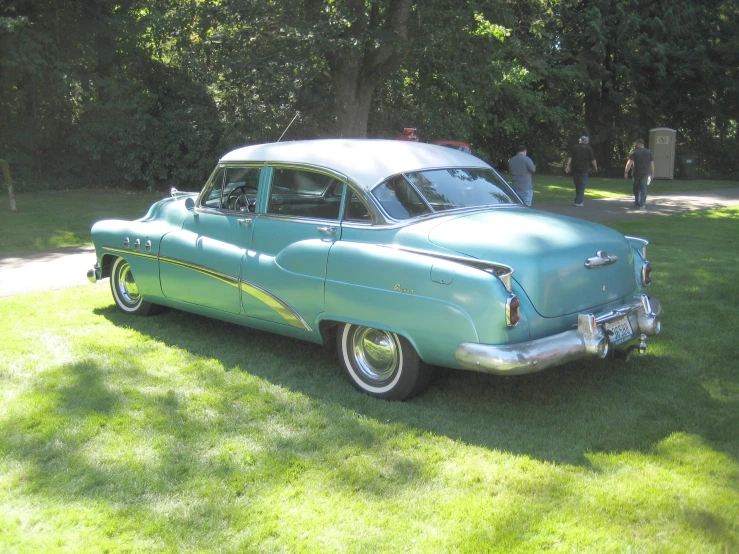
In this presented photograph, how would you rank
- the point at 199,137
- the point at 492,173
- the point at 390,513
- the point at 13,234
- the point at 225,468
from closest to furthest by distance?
the point at 390,513 < the point at 225,468 < the point at 492,173 < the point at 13,234 < the point at 199,137

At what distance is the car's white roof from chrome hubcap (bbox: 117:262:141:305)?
1.78 metres

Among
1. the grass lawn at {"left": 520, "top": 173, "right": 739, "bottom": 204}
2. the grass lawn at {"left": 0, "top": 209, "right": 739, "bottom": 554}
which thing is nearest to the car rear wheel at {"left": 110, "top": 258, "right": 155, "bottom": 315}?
the grass lawn at {"left": 0, "top": 209, "right": 739, "bottom": 554}

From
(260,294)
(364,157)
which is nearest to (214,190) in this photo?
(260,294)

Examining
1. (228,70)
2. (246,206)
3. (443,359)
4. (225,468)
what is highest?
(228,70)

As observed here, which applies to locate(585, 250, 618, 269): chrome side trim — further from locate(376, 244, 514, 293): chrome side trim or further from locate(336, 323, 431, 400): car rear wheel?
locate(336, 323, 431, 400): car rear wheel

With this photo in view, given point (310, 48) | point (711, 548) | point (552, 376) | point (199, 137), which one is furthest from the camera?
point (199, 137)

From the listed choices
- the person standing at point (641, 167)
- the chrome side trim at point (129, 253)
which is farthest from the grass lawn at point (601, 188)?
the chrome side trim at point (129, 253)

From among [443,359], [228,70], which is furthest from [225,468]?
[228,70]

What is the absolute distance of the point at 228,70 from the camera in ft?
61.8

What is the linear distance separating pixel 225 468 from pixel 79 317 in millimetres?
3936

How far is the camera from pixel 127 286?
7.67 m

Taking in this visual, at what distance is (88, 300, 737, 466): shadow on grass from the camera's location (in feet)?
15.3

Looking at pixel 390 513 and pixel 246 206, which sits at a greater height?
pixel 246 206

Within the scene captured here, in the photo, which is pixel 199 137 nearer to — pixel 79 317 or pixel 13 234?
pixel 13 234
